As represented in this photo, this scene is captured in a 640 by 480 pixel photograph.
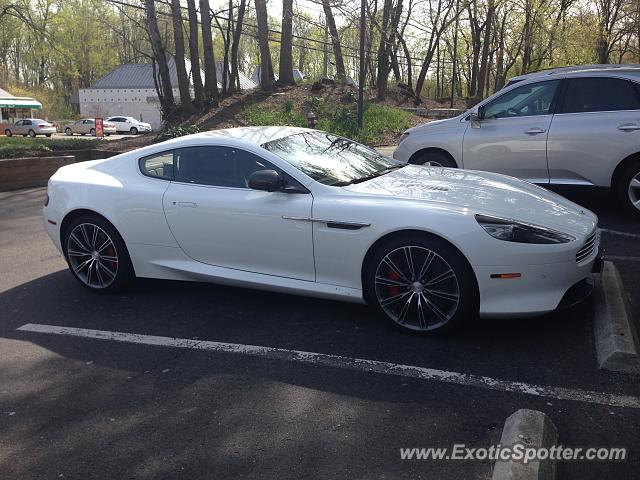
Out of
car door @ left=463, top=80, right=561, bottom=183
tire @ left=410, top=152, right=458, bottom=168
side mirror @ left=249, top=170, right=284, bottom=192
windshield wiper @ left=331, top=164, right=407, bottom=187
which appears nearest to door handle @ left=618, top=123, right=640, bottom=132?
car door @ left=463, top=80, right=561, bottom=183

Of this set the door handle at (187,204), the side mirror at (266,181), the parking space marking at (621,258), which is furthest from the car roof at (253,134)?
the parking space marking at (621,258)

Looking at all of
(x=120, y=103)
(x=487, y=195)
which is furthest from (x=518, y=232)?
(x=120, y=103)

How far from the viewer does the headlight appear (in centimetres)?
387

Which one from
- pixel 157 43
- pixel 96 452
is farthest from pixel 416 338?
pixel 157 43

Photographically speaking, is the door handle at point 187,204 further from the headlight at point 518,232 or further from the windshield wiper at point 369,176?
the headlight at point 518,232

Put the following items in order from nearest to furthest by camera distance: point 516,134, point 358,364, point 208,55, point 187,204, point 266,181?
point 358,364
point 266,181
point 187,204
point 516,134
point 208,55

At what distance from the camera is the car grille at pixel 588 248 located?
396 cm

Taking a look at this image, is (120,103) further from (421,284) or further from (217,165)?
(421,284)

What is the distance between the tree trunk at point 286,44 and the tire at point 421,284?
63.1 feet

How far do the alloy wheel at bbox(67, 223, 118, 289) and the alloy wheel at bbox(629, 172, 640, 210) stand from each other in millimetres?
5588

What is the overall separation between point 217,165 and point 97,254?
1.36m

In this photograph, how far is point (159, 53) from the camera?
20.9 meters

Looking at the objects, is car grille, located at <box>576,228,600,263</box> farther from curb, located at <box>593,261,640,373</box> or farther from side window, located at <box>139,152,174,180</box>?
side window, located at <box>139,152,174,180</box>

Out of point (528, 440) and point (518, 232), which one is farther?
point (518, 232)
